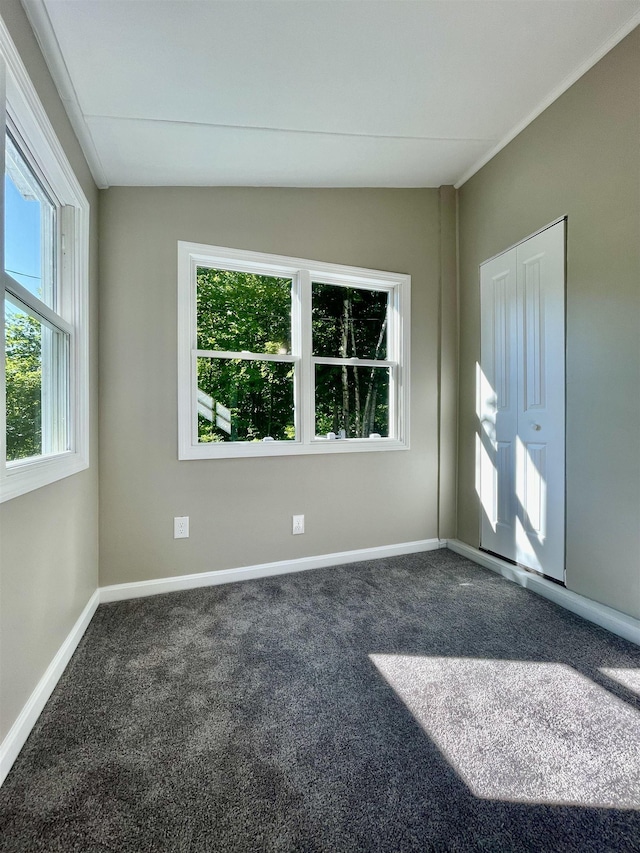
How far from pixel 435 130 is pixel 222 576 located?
295 centimetres

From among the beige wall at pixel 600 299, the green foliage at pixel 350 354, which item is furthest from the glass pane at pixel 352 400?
the beige wall at pixel 600 299

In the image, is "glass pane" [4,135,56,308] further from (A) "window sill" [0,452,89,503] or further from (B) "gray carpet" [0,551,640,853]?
(B) "gray carpet" [0,551,640,853]

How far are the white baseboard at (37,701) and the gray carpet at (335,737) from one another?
0.03 m

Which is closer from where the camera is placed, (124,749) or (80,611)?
(124,749)

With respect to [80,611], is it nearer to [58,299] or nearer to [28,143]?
[58,299]

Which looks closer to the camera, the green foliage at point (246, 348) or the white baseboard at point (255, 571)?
the white baseboard at point (255, 571)

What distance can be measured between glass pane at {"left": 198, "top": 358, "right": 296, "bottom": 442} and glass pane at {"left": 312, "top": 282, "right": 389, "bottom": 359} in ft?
1.20

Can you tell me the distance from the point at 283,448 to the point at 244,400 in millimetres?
410

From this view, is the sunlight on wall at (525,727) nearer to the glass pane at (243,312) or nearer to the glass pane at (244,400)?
the glass pane at (244,400)

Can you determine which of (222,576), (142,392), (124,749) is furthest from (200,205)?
(124,749)

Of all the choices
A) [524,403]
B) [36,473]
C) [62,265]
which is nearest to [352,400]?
[524,403]

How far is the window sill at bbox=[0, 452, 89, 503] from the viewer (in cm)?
118

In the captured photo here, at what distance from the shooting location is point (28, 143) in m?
1.45

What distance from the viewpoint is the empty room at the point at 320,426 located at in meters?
1.16
